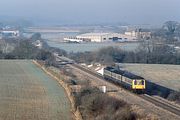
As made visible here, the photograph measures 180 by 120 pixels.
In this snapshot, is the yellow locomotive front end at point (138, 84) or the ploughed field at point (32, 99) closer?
the ploughed field at point (32, 99)

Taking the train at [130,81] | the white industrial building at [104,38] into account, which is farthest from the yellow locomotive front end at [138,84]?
the white industrial building at [104,38]

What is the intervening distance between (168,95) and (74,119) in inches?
587

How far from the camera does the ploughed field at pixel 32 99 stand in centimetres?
2297

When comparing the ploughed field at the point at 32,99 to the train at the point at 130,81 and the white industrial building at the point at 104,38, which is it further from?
the white industrial building at the point at 104,38

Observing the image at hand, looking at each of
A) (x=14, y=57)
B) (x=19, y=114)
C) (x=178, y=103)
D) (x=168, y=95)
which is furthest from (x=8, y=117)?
(x=14, y=57)

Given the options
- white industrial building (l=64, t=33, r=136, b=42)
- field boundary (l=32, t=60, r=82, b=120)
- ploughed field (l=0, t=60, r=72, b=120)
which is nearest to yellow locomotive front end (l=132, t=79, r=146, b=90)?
field boundary (l=32, t=60, r=82, b=120)

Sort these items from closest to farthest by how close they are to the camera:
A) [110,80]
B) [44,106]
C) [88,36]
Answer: [44,106] → [110,80] → [88,36]

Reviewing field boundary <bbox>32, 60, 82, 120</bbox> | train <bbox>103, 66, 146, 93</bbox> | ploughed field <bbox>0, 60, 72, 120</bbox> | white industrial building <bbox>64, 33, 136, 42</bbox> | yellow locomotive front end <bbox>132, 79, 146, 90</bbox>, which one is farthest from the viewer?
white industrial building <bbox>64, 33, 136, 42</bbox>

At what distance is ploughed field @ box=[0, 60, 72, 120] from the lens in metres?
23.0

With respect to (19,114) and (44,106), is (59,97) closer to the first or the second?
(44,106)

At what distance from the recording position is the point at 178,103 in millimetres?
31641

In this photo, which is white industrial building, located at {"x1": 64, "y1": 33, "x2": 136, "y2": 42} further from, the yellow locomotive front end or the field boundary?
the yellow locomotive front end

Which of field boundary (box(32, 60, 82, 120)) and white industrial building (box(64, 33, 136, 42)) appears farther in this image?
white industrial building (box(64, 33, 136, 42))

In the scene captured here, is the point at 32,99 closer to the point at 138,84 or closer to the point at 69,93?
the point at 69,93
